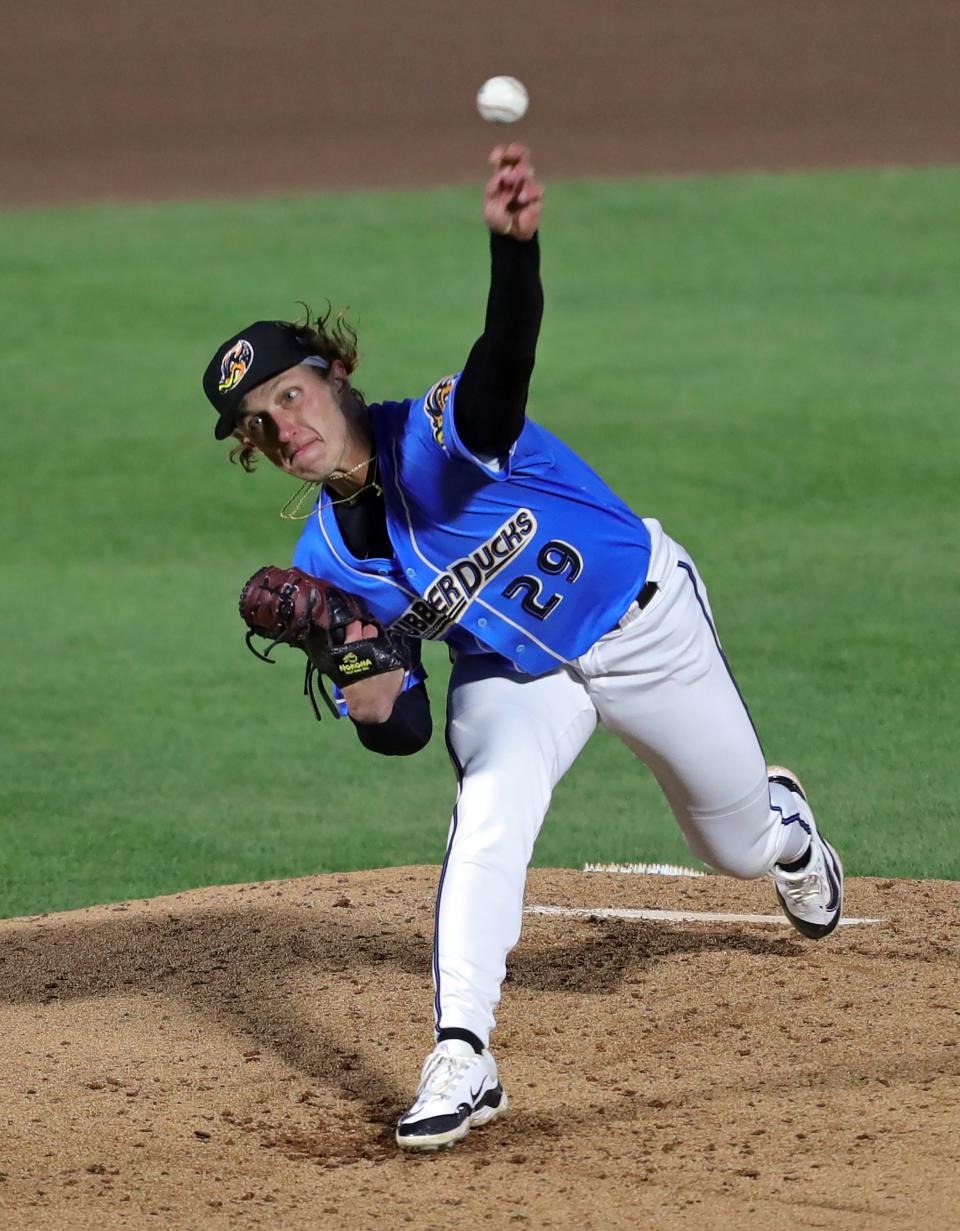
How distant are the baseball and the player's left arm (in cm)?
11

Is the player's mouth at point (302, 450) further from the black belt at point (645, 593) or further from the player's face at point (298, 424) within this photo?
the black belt at point (645, 593)

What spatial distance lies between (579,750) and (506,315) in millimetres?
1084

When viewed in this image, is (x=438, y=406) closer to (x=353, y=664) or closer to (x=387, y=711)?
(x=353, y=664)

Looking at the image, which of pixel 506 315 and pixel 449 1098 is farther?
pixel 449 1098

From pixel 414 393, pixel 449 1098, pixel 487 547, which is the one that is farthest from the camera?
pixel 414 393

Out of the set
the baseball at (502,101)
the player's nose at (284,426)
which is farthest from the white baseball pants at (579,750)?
the baseball at (502,101)

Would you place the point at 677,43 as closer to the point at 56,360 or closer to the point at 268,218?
the point at 268,218

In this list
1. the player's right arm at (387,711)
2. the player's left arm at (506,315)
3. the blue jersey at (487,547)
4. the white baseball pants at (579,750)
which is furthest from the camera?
the player's right arm at (387,711)

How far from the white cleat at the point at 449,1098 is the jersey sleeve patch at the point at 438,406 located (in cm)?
126

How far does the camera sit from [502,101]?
3.99 metres

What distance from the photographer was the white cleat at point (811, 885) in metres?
5.07


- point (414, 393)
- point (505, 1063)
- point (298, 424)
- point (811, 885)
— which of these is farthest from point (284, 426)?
point (414, 393)

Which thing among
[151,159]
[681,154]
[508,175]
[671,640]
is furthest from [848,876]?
[151,159]

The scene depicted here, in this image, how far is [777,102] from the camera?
73.4 ft
